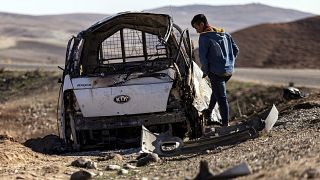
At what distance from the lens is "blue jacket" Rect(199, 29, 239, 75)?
10.3m

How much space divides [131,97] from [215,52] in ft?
4.36

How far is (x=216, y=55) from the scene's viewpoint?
10.4 metres

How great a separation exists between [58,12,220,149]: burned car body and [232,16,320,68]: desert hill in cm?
2922

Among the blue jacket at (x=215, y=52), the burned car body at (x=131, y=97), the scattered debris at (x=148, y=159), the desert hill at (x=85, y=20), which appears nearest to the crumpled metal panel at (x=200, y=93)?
the burned car body at (x=131, y=97)

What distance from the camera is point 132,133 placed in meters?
11.1

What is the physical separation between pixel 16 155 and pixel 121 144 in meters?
1.89

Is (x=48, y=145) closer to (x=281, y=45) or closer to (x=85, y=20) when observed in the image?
(x=281, y=45)

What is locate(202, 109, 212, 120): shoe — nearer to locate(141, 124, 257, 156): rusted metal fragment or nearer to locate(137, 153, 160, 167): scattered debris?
locate(141, 124, 257, 156): rusted metal fragment

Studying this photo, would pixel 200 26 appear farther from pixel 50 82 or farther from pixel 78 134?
pixel 50 82

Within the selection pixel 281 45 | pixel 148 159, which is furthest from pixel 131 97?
pixel 281 45

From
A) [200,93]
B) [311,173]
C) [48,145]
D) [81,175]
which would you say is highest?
[311,173]

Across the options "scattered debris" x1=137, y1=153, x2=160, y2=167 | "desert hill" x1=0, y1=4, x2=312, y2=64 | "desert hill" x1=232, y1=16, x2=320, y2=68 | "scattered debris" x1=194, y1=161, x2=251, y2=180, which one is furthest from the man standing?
"desert hill" x1=0, y1=4, x2=312, y2=64

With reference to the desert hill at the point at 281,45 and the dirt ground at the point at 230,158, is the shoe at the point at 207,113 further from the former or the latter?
the desert hill at the point at 281,45

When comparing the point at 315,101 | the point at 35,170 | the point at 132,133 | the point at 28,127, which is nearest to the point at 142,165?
the point at 35,170
